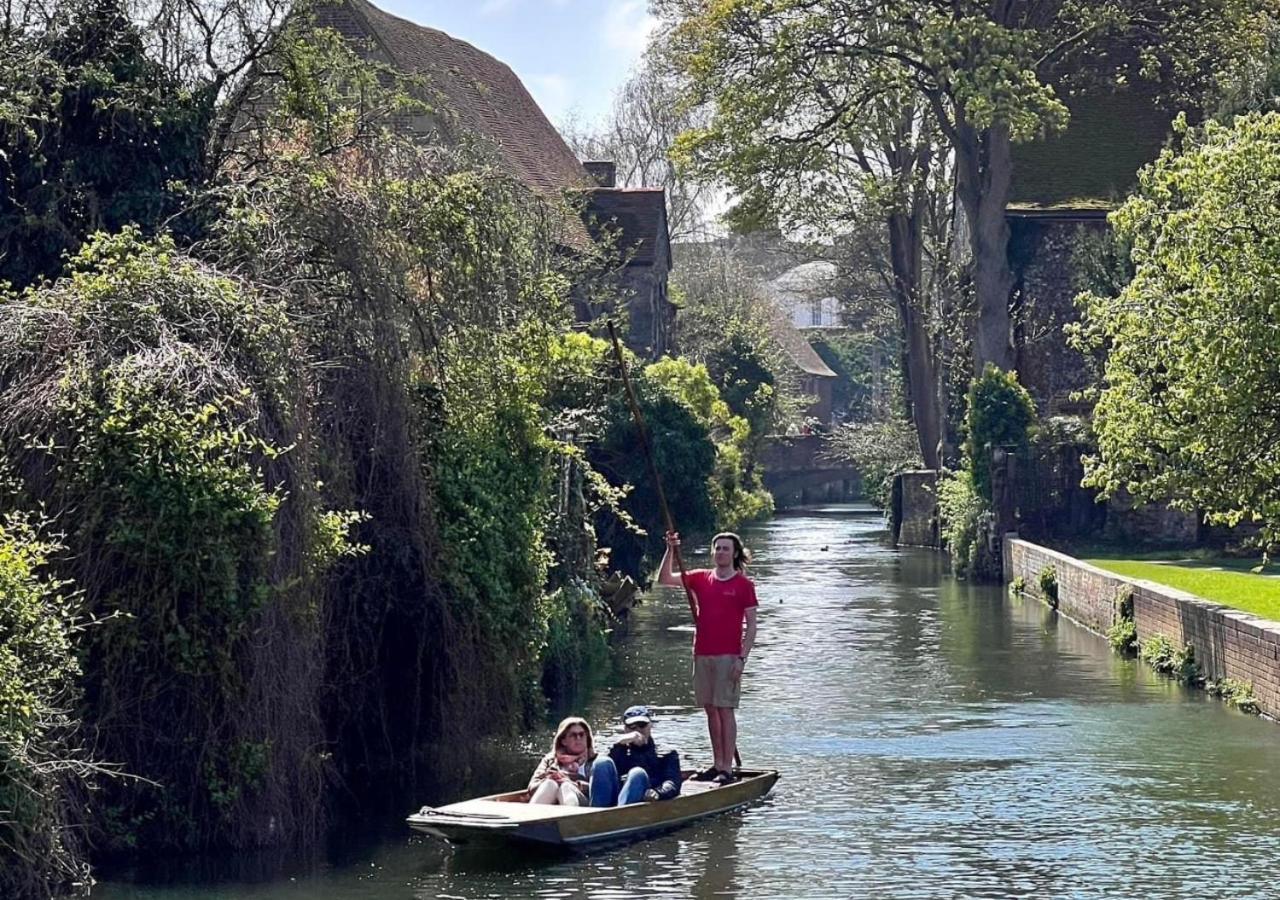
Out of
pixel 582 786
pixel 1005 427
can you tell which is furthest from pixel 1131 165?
pixel 582 786

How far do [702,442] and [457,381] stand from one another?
17.2 metres

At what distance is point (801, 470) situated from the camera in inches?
3051

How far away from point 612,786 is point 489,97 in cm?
3511

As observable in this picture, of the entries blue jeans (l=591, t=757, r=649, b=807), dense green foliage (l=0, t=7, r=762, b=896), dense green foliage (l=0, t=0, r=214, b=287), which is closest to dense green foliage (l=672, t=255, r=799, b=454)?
dense green foliage (l=0, t=7, r=762, b=896)

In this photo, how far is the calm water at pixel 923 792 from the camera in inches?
551

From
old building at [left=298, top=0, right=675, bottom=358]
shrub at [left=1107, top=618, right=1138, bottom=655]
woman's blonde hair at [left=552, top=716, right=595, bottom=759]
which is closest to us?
woman's blonde hair at [left=552, top=716, right=595, bottom=759]

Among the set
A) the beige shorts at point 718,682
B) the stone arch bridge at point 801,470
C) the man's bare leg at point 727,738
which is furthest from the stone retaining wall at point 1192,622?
the stone arch bridge at point 801,470

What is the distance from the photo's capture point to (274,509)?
1373cm

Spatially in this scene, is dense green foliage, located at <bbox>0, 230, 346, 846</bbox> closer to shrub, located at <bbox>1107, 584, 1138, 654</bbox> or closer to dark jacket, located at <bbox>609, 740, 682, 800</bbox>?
dark jacket, located at <bbox>609, 740, 682, 800</bbox>

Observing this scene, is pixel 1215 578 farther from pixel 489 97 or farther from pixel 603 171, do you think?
pixel 603 171

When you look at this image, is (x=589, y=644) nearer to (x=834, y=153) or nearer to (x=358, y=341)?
(x=358, y=341)

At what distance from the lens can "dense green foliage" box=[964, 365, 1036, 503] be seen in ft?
137

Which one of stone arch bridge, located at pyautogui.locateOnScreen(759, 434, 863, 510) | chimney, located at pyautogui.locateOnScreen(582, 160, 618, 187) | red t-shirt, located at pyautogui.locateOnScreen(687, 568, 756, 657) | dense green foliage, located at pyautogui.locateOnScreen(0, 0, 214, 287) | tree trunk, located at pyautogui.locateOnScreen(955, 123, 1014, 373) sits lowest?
red t-shirt, located at pyautogui.locateOnScreen(687, 568, 756, 657)

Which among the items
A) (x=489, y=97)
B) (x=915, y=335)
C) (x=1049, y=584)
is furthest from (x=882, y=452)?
(x=1049, y=584)
